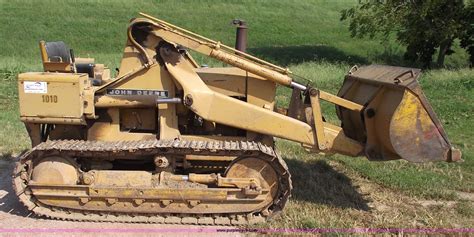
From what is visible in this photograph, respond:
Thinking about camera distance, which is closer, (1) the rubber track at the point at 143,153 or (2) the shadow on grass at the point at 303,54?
(1) the rubber track at the point at 143,153

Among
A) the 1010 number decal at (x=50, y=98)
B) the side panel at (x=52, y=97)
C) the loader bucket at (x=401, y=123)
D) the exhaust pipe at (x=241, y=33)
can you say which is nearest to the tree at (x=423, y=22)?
the exhaust pipe at (x=241, y=33)

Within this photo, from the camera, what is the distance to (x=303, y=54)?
31.8 meters

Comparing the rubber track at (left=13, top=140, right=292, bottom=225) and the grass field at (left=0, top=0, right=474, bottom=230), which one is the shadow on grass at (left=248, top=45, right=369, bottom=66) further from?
the rubber track at (left=13, top=140, right=292, bottom=225)

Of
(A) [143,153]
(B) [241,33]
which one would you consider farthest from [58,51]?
(B) [241,33]

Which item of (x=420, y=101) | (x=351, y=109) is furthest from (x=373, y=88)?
(x=420, y=101)

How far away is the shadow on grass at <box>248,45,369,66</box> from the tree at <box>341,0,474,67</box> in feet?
10.3

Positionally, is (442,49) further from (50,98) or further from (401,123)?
(50,98)

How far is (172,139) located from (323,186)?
7.54 ft

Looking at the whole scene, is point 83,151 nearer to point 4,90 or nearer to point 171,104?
point 171,104

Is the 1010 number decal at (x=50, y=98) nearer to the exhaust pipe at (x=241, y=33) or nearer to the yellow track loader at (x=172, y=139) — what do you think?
the yellow track loader at (x=172, y=139)

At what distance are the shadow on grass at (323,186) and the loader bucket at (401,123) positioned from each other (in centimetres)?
76

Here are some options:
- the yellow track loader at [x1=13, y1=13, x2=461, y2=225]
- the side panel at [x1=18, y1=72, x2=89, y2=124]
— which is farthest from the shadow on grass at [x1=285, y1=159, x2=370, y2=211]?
the side panel at [x1=18, y1=72, x2=89, y2=124]

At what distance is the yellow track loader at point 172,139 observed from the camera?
5566mm

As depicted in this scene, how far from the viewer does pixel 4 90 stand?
1420cm
